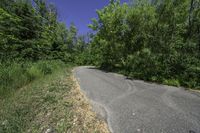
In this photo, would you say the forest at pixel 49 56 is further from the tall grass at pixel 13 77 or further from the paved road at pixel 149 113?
the paved road at pixel 149 113

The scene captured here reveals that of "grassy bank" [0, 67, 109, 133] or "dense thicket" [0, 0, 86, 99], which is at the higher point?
"dense thicket" [0, 0, 86, 99]

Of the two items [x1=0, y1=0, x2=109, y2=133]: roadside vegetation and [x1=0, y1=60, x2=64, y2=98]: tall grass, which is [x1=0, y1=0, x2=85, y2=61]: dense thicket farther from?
[x1=0, y1=60, x2=64, y2=98]: tall grass

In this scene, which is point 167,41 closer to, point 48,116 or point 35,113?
point 48,116

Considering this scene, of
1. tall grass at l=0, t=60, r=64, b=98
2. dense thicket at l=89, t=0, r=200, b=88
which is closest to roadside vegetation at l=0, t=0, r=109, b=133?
tall grass at l=0, t=60, r=64, b=98

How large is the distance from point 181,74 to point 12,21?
11678mm

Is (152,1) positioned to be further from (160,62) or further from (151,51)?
(160,62)

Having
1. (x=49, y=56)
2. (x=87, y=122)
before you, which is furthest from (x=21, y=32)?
(x=87, y=122)

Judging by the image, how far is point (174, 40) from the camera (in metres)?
7.65

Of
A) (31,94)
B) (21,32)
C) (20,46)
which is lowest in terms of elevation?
(31,94)

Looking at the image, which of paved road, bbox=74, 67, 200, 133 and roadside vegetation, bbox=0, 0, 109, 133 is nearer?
paved road, bbox=74, 67, 200, 133

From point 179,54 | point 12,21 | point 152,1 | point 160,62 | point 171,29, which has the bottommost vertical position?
point 160,62

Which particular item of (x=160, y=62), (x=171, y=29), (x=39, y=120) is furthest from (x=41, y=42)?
(x=171, y=29)

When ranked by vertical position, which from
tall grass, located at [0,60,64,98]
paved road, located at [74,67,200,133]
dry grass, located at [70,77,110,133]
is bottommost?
paved road, located at [74,67,200,133]

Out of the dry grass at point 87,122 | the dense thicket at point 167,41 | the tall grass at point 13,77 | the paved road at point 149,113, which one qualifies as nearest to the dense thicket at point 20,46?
the tall grass at point 13,77
